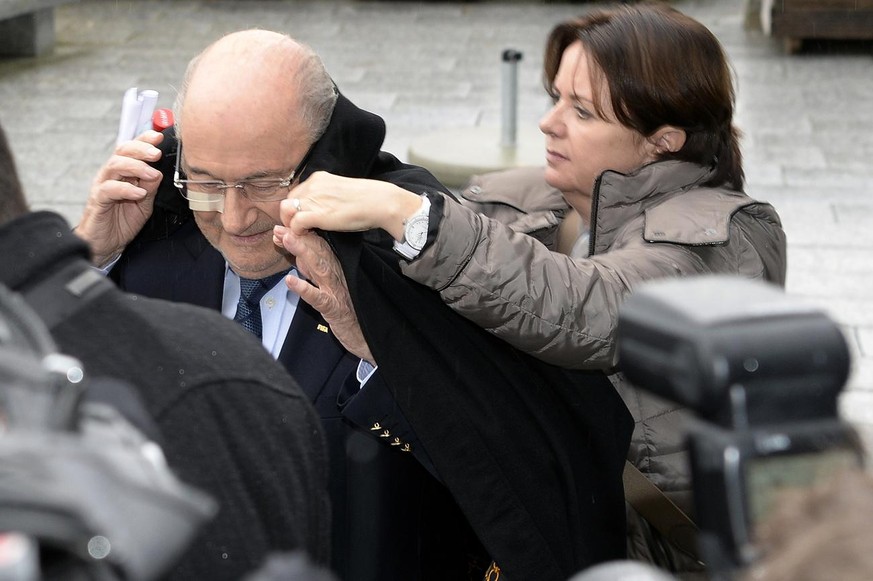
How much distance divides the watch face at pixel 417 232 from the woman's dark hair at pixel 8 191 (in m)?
1.03

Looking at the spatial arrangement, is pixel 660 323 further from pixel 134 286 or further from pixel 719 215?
pixel 134 286

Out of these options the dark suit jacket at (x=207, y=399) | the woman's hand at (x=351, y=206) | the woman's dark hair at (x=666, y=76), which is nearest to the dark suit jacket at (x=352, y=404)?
the woman's hand at (x=351, y=206)

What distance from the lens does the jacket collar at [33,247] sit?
55.9 inches

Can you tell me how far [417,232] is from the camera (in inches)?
97.6

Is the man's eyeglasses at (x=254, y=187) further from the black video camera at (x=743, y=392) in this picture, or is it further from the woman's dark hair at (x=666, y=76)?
the black video camera at (x=743, y=392)

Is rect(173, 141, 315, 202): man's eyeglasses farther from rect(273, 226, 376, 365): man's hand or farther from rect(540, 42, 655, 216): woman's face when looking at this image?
rect(540, 42, 655, 216): woman's face

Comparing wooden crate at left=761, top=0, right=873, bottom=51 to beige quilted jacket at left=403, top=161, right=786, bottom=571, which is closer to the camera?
beige quilted jacket at left=403, top=161, right=786, bottom=571

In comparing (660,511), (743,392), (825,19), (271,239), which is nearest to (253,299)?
(271,239)

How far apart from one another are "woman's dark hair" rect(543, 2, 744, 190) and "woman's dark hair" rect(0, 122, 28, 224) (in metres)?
1.78

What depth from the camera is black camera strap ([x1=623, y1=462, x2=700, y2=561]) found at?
286 centimetres

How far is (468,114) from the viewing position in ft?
31.6

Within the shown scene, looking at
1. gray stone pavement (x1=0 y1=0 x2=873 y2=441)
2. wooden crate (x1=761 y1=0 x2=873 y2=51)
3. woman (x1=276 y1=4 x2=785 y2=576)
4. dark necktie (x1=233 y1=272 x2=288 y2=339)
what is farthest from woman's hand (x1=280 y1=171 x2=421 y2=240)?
wooden crate (x1=761 y1=0 x2=873 y2=51)

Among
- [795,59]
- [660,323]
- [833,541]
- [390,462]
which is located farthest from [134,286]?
[795,59]

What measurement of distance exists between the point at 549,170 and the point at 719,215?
477 millimetres
